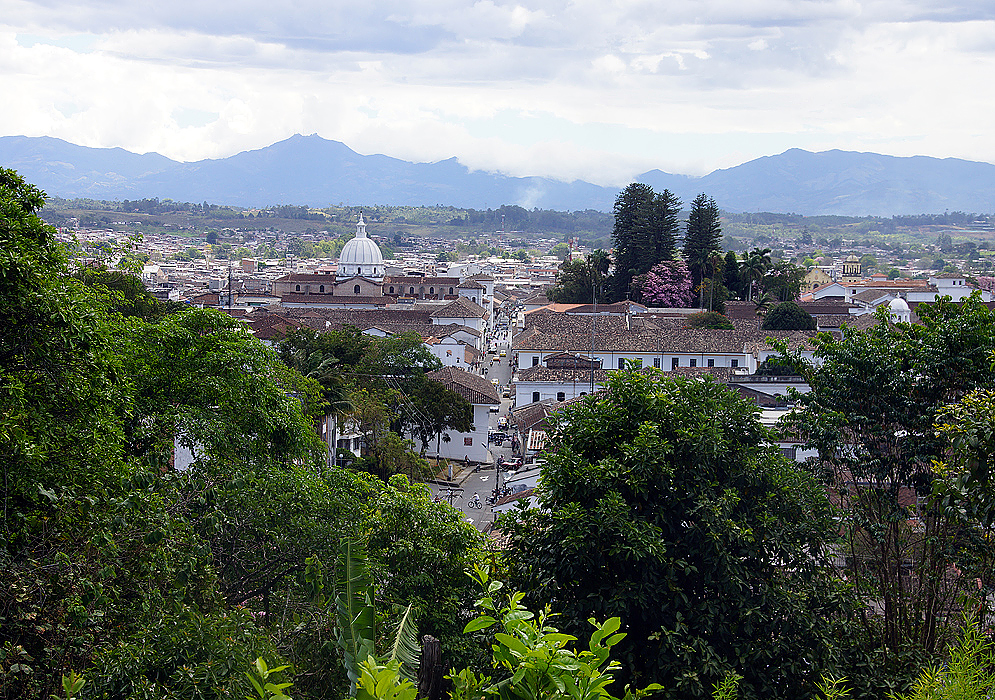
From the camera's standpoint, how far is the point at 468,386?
1253 inches

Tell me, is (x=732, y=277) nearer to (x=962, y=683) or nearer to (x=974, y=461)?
(x=974, y=461)

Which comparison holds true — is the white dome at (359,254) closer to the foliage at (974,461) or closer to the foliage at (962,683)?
the foliage at (974,461)

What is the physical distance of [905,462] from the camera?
9680mm

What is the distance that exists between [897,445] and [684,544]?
3.04m

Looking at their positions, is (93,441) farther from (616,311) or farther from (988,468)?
(616,311)

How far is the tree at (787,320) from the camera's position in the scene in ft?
147

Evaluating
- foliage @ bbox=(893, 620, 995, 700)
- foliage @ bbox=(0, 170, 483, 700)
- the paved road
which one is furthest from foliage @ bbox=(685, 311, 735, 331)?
foliage @ bbox=(893, 620, 995, 700)

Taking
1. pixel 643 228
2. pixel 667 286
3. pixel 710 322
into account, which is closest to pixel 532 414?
pixel 710 322

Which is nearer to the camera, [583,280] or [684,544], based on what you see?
[684,544]

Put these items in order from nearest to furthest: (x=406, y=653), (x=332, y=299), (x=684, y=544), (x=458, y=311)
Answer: (x=406, y=653)
(x=684, y=544)
(x=458, y=311)
(x=332, y=299)

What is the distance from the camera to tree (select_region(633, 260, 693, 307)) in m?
54.1

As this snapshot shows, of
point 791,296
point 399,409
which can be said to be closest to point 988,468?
point 399,409

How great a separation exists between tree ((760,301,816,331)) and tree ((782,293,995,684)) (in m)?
35.6

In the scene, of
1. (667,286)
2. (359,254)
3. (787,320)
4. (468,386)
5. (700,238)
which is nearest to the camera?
(468,386)
